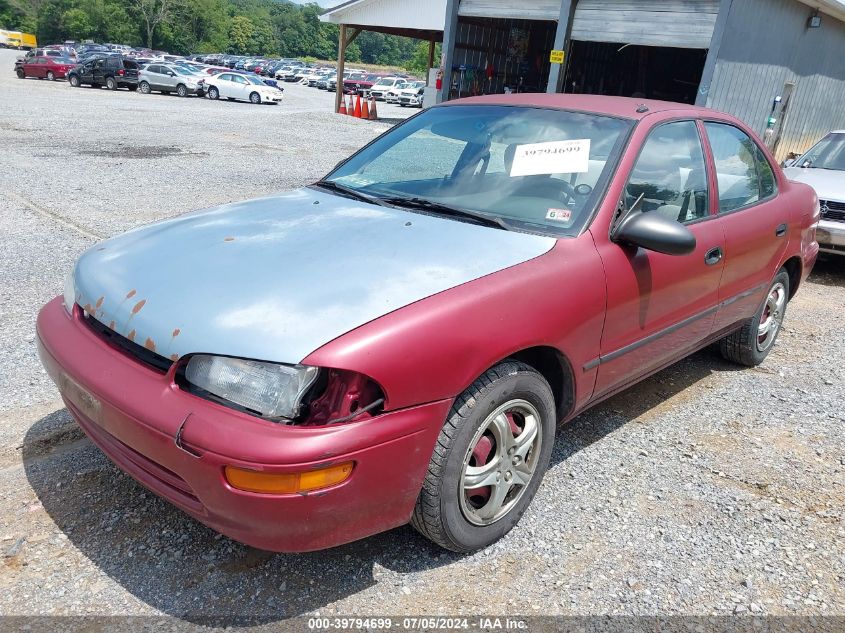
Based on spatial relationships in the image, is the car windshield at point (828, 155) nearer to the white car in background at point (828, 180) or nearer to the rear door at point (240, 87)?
the white car in background at point (828, 180)

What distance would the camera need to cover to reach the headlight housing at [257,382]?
204 cm

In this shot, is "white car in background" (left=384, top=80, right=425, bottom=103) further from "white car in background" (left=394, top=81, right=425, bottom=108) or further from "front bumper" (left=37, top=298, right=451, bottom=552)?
"front bumper" (left=37, top=298, right=451, bottom=552)

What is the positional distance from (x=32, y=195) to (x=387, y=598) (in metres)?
7.72

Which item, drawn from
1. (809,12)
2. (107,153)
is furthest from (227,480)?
(809,12)

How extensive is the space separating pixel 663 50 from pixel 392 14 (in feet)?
30.5

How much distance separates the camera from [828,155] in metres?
8.37

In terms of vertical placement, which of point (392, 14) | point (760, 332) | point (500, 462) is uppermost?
point (392, 14)

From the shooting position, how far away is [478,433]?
2432 millimetres

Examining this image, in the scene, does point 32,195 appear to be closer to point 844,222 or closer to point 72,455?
point 72,455

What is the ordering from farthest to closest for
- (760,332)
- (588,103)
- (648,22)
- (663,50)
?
(663,50) → (648,22) → (760,332) → (588,103)

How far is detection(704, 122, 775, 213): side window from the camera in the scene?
12.5ft

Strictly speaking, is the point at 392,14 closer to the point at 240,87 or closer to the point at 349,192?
the point at 240,87

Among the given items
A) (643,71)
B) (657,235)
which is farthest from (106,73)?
(657,235)

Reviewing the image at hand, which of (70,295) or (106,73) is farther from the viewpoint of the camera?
(106,73)
